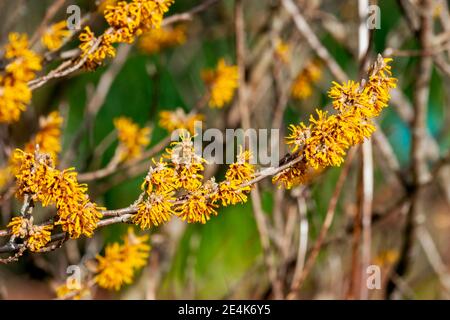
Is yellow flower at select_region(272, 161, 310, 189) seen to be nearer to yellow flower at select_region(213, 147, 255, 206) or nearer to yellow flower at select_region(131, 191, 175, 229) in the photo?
yellow flower at select_region(213, 147, 255, 206)

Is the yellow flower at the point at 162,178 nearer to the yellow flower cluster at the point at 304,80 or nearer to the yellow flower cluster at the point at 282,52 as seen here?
the yellow flower cluster at the point at 282,52

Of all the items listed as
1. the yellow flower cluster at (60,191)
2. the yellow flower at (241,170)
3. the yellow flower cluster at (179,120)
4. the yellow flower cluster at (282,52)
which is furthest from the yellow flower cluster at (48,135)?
the yellow flower cluster at (282,52)

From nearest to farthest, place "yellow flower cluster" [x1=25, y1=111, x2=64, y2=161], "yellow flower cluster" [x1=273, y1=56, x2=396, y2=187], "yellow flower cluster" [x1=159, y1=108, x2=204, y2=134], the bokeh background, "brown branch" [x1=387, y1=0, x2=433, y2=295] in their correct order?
1. "yellow flower cluster" [x1=273, y1=56, x2=396, y2=187]
2. "yellow flower cluster" [x1=25, y1=111, x2=64, y2=161]
3. "yellow flower cluster" [x1=159, y1=108, x2=204, y2=134]
4. "brown branch" [x1=387, y1=0, x2=433, y2=295]
5. the bokeh background

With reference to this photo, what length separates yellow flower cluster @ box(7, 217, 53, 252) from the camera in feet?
2.85

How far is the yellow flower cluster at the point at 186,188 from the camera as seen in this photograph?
0.86m

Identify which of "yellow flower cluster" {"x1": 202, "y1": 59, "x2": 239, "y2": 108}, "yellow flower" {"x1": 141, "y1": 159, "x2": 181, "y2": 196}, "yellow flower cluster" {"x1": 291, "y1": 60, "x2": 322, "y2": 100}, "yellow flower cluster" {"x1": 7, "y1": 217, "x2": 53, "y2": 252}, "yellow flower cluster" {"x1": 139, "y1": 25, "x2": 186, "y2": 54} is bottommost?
"yellow flower cluster" {"x1": 7, "y1": 217, "x2": 53, "y2": 252}

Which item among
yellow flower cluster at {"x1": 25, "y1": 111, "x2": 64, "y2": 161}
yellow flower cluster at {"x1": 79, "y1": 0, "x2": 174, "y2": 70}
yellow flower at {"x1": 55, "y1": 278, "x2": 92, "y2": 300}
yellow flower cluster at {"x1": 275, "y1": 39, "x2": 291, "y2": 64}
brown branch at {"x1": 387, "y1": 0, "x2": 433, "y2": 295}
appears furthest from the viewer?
→ yellow flower cluster at {"x1": 275, "y1": 39, "x2": 291, "y2": 64}

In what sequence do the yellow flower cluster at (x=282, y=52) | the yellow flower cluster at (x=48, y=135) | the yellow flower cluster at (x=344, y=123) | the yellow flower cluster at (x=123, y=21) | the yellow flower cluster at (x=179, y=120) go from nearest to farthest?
the yellow flower cluster at (x=344, y=123) < the yellow flower cluster at (x=123, y=21) < the yellow flower cluster at (x=48, y=135) < the yellow flower cluster at (x=179, y=120) < the yellow flower cluster at (x=282, y=52)

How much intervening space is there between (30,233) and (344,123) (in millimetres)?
471

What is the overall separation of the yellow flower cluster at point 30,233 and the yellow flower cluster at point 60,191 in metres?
0.03

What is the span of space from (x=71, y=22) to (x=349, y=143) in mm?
713

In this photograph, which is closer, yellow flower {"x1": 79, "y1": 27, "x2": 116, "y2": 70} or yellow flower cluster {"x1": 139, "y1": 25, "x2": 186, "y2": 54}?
yellow flower {"x1": 79, "y1": 27, "x2": 116, "y2": 70}

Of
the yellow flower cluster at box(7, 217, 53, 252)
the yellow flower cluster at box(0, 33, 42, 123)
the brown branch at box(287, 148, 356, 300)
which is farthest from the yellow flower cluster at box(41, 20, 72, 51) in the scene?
the brown branch at box(287, 148, 356, 300)

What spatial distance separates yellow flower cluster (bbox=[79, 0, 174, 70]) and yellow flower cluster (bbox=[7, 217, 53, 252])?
0.31 metres
